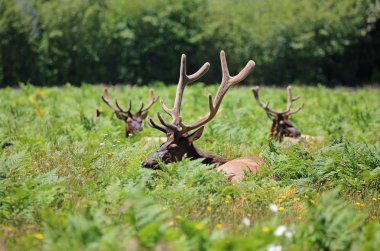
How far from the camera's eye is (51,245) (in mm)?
3752

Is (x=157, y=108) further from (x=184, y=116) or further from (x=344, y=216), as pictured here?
(x=344, y=216)

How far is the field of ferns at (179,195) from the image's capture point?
3848 mm

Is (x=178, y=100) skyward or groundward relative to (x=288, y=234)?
skyward

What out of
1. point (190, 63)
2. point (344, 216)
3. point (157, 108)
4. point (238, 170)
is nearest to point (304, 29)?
point (190, 63)

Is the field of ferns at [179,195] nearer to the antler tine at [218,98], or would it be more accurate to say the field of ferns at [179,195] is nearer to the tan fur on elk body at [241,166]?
the tan fur on elk body at [241,166]

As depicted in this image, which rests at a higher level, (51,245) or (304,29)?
(304,29)

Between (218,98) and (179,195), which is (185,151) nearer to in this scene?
(218,98)

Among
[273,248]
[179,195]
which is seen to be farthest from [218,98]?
[273,248]

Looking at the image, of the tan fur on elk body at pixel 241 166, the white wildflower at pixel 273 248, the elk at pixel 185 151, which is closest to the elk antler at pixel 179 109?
the elk at pixel 185 151

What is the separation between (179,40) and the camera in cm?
2681

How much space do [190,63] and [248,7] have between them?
388 centimetres

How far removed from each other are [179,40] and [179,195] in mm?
22044

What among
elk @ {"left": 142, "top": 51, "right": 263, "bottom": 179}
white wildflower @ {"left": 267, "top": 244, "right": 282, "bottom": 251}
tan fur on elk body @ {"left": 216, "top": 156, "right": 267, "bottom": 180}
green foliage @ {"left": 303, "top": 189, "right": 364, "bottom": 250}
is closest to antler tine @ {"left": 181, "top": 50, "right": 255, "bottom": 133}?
elk @ {"left": 142, "top": 51, "right": 263, "bottom": 179}

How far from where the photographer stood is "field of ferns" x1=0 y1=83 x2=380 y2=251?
151 inches
